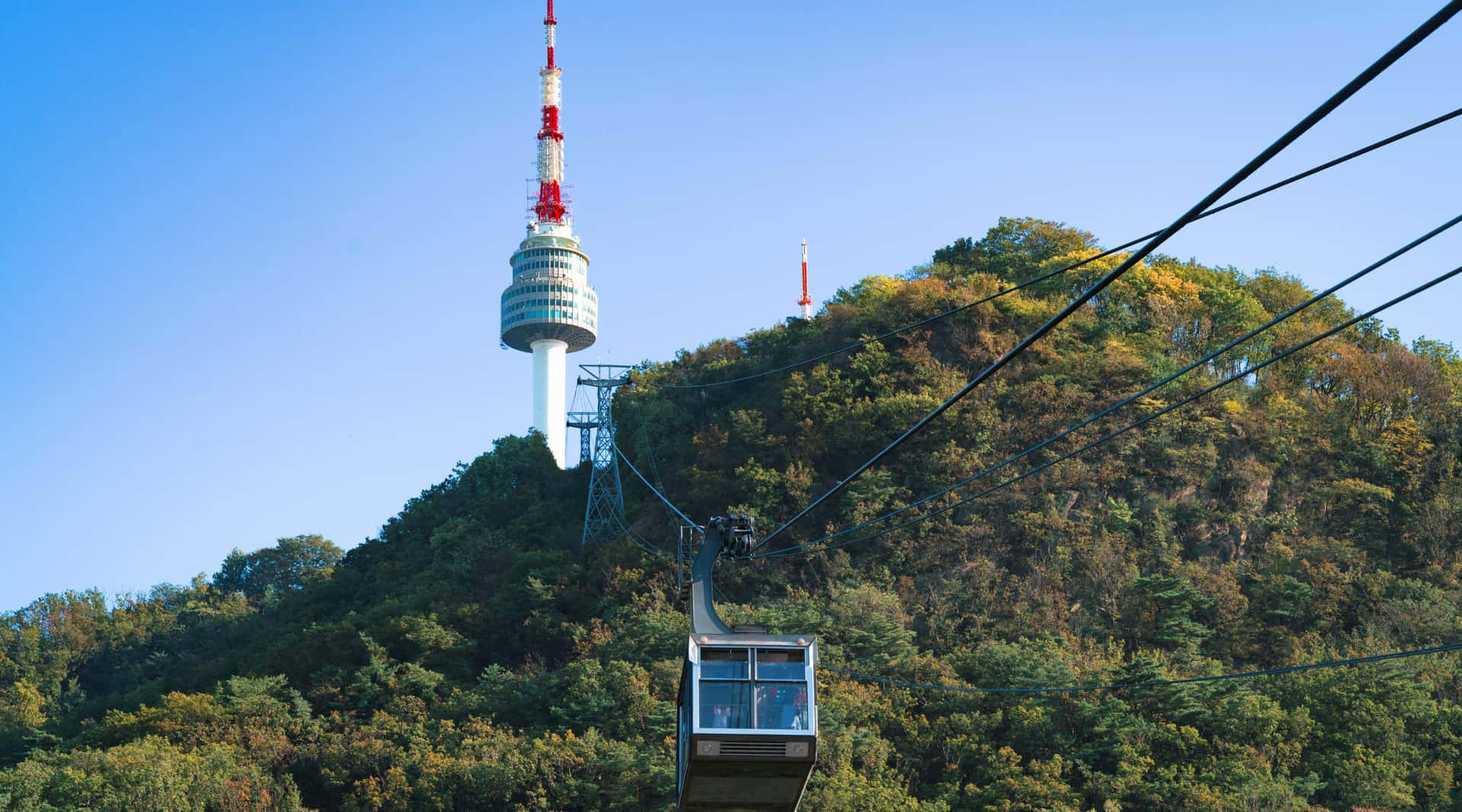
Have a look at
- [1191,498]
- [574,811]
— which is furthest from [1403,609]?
[574,811]

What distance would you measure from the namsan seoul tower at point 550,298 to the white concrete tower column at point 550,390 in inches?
1.8

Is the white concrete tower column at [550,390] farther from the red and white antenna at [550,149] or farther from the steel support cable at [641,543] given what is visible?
the steel support cable at [641,543]

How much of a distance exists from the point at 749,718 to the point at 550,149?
68.6 meters

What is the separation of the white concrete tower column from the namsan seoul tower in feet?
0.15

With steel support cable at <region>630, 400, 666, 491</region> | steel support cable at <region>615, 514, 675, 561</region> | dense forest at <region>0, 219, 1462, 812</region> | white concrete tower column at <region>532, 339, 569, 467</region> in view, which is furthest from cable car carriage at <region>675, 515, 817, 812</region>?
white concrete tower column at <region>532, 339, 569, 467</region>

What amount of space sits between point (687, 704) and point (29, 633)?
54977mm

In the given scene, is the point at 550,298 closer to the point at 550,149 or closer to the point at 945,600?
the point at 550,149

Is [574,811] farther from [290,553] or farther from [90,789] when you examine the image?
[290,553]

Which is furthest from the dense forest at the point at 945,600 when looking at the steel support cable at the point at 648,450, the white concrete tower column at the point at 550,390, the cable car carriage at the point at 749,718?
the white concrete tower column at the point at 550,390

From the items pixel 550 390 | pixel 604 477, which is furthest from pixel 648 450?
pixel 550 390

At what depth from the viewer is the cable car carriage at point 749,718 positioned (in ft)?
56.8

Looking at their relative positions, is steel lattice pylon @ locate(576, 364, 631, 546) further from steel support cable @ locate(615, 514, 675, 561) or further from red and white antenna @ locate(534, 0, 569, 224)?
red and white antenna @ locate(534, 0, 569, 224)

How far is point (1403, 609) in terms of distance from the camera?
34.5 meters

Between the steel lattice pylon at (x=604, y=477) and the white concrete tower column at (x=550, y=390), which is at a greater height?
the white concrete tower column at (x=550, y=390)
